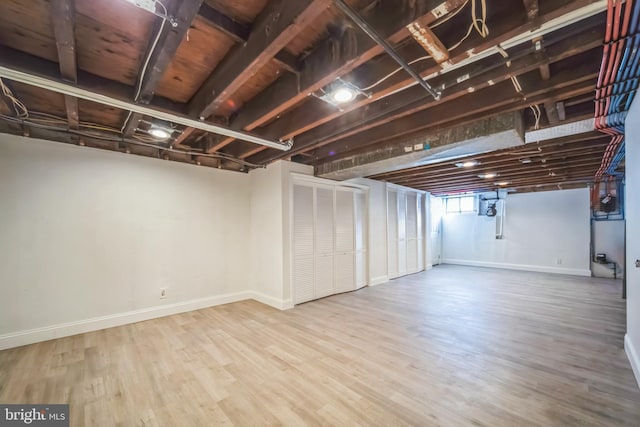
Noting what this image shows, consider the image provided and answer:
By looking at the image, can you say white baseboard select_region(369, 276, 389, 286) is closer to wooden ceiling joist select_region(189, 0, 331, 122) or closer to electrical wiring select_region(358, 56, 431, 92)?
electrical wiring select_region(358, 56, 431, 92)

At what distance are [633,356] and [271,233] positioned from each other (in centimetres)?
443

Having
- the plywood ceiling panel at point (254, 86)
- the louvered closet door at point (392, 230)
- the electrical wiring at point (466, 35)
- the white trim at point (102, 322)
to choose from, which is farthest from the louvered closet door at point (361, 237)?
the electrical wiring at point (466, 35)

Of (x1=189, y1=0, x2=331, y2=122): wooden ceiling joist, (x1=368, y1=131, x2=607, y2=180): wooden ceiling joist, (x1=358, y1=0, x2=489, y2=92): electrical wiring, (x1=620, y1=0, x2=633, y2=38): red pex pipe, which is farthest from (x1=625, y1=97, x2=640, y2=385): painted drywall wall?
(x1=189, y1=0, x2=331, y2=122): wooden ceiling joist

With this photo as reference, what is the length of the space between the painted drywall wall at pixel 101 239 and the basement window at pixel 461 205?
7.98 meters

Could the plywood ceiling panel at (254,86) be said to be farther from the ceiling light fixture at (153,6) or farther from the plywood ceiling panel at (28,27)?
the plywood ceiling panel at (28,27)

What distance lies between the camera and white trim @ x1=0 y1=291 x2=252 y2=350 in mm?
2924

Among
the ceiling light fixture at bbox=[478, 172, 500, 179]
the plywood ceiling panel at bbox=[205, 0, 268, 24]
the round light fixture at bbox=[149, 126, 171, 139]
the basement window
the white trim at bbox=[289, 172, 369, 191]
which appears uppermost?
the plywood ceiling panel at bbox=[205, 0, 268, 24]

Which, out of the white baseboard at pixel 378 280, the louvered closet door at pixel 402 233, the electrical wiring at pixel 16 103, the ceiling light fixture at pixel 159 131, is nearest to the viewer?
the electrical wiring at pixel 16 103

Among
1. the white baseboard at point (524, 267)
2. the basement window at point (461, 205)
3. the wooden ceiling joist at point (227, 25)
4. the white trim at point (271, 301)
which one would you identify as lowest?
the white baseboard at point (524, 267)

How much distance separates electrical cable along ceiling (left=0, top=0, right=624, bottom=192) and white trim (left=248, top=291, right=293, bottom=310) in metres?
2.60

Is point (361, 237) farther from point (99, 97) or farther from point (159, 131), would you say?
point (99, 97)

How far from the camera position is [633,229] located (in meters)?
2.35

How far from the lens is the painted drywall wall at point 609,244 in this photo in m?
6.42

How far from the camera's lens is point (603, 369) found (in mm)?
2348
